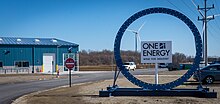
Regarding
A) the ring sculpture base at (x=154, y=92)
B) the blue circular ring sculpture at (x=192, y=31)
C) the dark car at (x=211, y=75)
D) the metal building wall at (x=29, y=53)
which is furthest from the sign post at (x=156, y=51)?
the metal building wall at (x=29, y=53)

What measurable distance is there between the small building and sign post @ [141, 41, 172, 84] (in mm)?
41128

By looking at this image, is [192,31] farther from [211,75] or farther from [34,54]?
[34,54]

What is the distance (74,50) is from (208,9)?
31.5 m

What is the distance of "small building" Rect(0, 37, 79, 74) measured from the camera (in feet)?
195

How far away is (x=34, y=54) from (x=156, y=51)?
47.2 meters

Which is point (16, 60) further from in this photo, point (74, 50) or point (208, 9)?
point (208, 9)

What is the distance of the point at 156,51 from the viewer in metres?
17.8

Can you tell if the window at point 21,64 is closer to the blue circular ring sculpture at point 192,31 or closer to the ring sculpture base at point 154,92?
the blue circular ring sculpture at point 192,31

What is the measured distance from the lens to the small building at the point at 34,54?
59.4m

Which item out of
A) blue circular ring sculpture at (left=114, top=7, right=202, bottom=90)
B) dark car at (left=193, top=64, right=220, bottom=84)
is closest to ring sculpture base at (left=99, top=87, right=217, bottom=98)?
blue circular ring sculpture at (left=114, top=7, right=202, bottom=90)

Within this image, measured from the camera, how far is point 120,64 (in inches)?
711

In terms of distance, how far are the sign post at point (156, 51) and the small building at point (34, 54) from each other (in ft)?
135

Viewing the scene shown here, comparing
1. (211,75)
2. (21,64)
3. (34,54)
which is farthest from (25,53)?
(211,75)

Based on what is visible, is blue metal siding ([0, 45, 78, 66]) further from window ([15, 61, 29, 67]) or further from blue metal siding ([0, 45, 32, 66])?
window ([15, 61, 29, 67])
